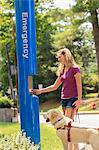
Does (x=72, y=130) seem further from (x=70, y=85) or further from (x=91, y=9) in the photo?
(x=91, y=9)

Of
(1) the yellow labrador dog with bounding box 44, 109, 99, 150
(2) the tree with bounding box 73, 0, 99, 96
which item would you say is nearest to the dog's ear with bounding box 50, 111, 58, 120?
(1) the yellow labrador dog with bounding box 44, 109, 99, 150

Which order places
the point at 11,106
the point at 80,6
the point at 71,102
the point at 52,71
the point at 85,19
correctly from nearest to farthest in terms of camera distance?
the point at 71,102 < the point at 11,106 < the point at 80,6 < the point at 85,19 < the point at 52,71

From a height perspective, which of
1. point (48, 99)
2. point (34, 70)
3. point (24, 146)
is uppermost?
point (34, 70)

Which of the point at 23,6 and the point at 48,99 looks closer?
the point at 23,6

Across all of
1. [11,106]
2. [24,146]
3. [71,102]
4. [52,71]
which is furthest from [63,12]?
[24,146]

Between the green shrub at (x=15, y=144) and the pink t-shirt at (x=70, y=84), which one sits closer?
the green shrub at (x=15, y=144)

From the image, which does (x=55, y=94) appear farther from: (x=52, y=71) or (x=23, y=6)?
(x=23, y=6)

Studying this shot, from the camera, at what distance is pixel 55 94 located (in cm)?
5269

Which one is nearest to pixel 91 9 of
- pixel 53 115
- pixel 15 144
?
pixel 53 115

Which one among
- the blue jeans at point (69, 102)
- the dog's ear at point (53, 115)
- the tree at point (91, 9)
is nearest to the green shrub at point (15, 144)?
the dog's ear at point (53, 115)

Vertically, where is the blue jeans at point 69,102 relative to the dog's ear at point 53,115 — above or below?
above

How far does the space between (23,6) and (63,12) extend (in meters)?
25.1

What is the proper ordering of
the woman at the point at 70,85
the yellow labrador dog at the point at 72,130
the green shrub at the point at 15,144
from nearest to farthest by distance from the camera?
the green shrub at the point at 15,144, the yellow labrador dog at the point at 72,130, the woman at the point at 70,85

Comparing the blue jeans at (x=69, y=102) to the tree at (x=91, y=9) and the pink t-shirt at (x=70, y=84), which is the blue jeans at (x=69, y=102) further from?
the tree at (x=91, y=9)
